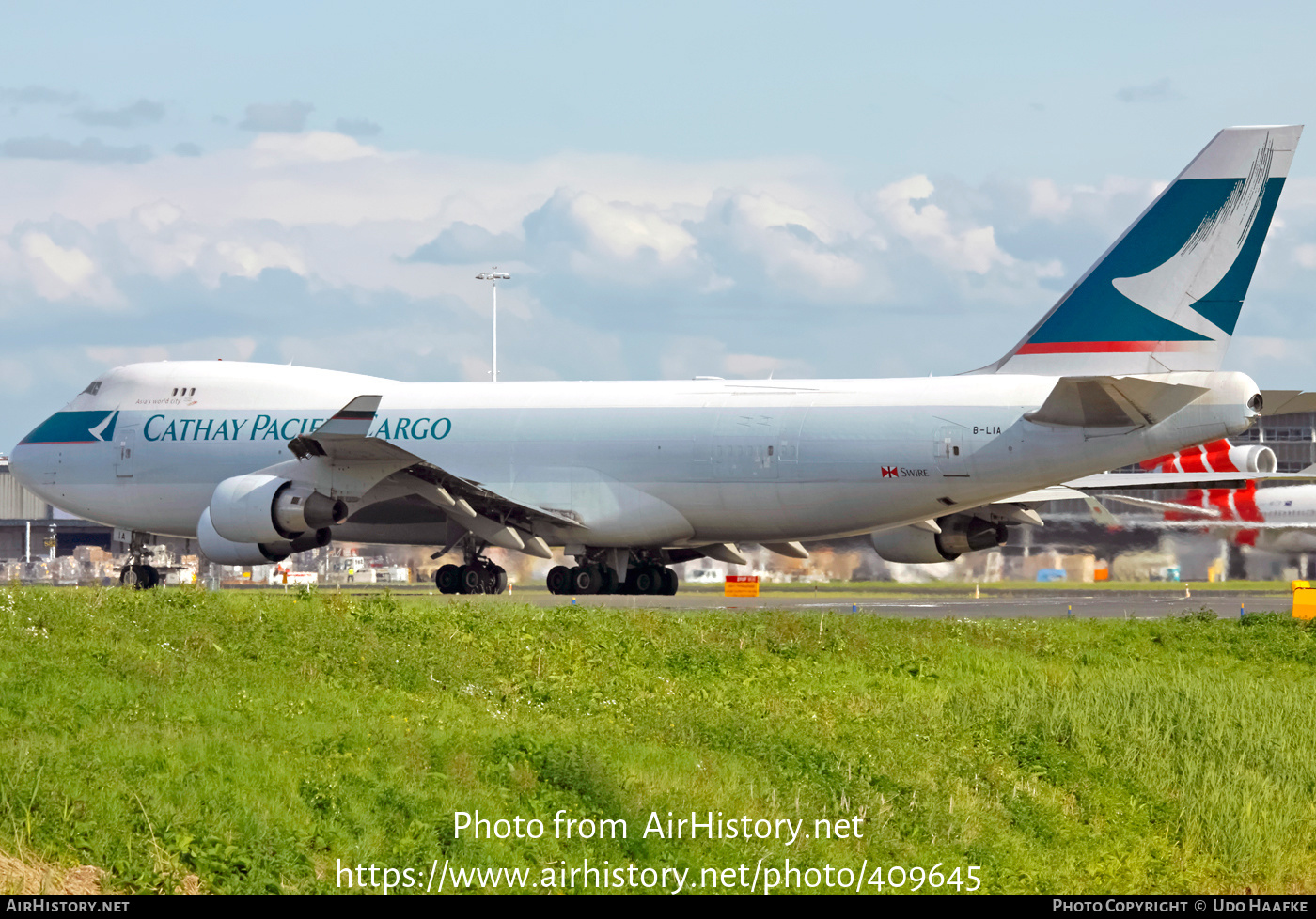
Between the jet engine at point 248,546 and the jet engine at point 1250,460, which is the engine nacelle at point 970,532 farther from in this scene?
the jet engine at point 1250,460

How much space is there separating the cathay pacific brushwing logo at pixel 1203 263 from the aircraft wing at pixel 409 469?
486 inches

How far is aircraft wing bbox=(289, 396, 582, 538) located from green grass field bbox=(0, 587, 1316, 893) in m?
8.44

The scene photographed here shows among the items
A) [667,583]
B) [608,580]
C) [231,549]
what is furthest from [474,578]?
[231,549]

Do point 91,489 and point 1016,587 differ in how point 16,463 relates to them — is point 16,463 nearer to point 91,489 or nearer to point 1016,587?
point 91,489

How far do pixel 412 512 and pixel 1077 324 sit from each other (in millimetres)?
14869

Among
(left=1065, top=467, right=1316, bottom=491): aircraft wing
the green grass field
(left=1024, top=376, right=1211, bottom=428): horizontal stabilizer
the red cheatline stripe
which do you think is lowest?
the green grass field

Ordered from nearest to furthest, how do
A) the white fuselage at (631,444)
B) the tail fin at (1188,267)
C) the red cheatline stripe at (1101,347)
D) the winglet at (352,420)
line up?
the tail fin at (1188,267)
the red cheatline stripe at (1101,347)
the white fuselage at (631,444)
the winglet at (352,420)

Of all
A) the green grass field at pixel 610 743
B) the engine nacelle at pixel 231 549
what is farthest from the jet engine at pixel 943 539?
the engine nacelle at pixel 231 549

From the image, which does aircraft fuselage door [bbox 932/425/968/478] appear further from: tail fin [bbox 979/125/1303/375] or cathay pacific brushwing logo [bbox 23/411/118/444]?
cathay pacific brushwing logo [bbox 23/411/118/444]

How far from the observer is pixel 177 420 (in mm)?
36188

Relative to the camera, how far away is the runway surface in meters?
29.8

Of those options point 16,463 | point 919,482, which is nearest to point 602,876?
A: point 919,482

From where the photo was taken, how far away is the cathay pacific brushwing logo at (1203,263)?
89.2 ft

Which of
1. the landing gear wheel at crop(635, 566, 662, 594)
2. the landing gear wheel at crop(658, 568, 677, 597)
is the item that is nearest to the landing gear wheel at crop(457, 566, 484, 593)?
the landing gear wheel at crop(635, 566, 662, 594)
